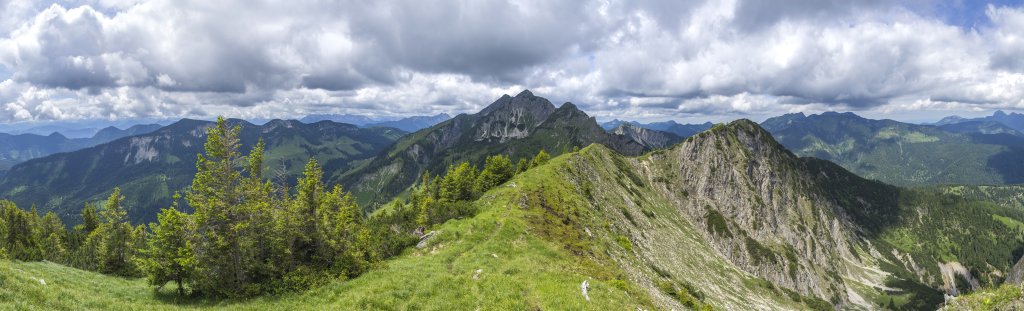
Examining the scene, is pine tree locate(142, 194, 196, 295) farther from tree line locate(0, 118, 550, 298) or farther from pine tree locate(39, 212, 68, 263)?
pine tree locate(39, 212, 68, 263)

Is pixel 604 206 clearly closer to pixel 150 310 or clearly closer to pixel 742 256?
pixel 150 310

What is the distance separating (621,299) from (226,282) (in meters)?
29.4

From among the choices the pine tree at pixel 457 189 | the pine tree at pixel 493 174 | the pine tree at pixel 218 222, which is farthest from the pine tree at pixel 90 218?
the pine tree at pixel 218 222

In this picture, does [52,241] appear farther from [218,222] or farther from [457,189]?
[218,222]

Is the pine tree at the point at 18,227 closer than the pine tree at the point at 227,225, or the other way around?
the pine tree at the point at 227,225

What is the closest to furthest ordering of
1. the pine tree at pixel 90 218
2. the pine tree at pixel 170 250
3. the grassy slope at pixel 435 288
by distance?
the grassy slope at pixel 435 288 → the pine tree at pixel 170 250 → the pine tree at pixel 90 218

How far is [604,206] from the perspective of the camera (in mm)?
94250

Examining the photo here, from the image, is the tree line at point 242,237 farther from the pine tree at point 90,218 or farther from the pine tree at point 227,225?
the pine tree at point 90,218

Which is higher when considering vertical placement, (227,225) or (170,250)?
(227,225)

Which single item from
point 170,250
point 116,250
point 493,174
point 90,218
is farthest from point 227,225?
point 90,218

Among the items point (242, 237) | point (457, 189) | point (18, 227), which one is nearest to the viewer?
point (242, 237)

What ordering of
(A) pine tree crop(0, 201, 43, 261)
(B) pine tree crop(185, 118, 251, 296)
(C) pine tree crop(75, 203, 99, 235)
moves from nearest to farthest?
(B) pine tree crop(185, 118, 251, 296) → (A) pine tree crop(0, 201, 43, 261) → (C) pine tree crop(75, 203, 99, 235)

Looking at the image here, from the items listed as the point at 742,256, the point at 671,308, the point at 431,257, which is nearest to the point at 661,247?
the point at 671,308

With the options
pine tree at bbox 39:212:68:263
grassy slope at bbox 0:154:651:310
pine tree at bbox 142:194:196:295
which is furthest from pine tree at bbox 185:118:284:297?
pine tree at bbox 39:212:68:263
